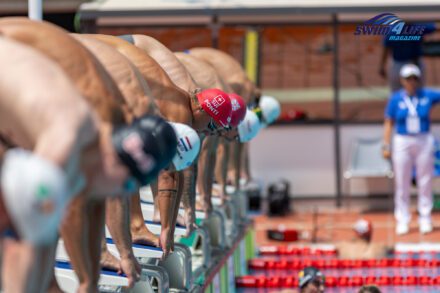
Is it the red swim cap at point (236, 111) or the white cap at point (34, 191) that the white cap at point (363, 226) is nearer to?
the red swim cap at point (236, 111)

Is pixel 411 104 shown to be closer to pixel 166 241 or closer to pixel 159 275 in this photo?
pixel 166 241

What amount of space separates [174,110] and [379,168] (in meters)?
8.93

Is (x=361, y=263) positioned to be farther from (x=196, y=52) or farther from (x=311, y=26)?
(x=311, y=26)

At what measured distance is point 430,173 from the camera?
41.2ft

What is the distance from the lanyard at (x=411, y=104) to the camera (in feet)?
40.2

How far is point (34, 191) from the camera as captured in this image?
271cm

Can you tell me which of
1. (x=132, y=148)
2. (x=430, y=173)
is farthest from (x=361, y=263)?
(x=132, y=148)

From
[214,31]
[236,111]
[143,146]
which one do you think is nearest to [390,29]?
[236,111]

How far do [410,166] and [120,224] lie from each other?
8016 mm

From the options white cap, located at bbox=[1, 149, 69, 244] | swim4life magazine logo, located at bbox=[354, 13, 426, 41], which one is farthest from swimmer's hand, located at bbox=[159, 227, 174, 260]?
white cap, located at bbox=[1, 149, 69, 244]

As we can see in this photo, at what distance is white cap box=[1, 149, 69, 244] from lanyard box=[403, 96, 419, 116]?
9746 mm

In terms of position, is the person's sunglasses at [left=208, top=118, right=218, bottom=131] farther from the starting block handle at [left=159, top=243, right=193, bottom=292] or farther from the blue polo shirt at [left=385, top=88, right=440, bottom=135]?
the blue polo shirt at [left=385, top=88, right=440, bottom=135]

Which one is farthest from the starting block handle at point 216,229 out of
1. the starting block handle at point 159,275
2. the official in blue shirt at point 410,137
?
the official in blue shirt at point 410,137

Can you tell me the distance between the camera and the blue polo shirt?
12.3 metres
